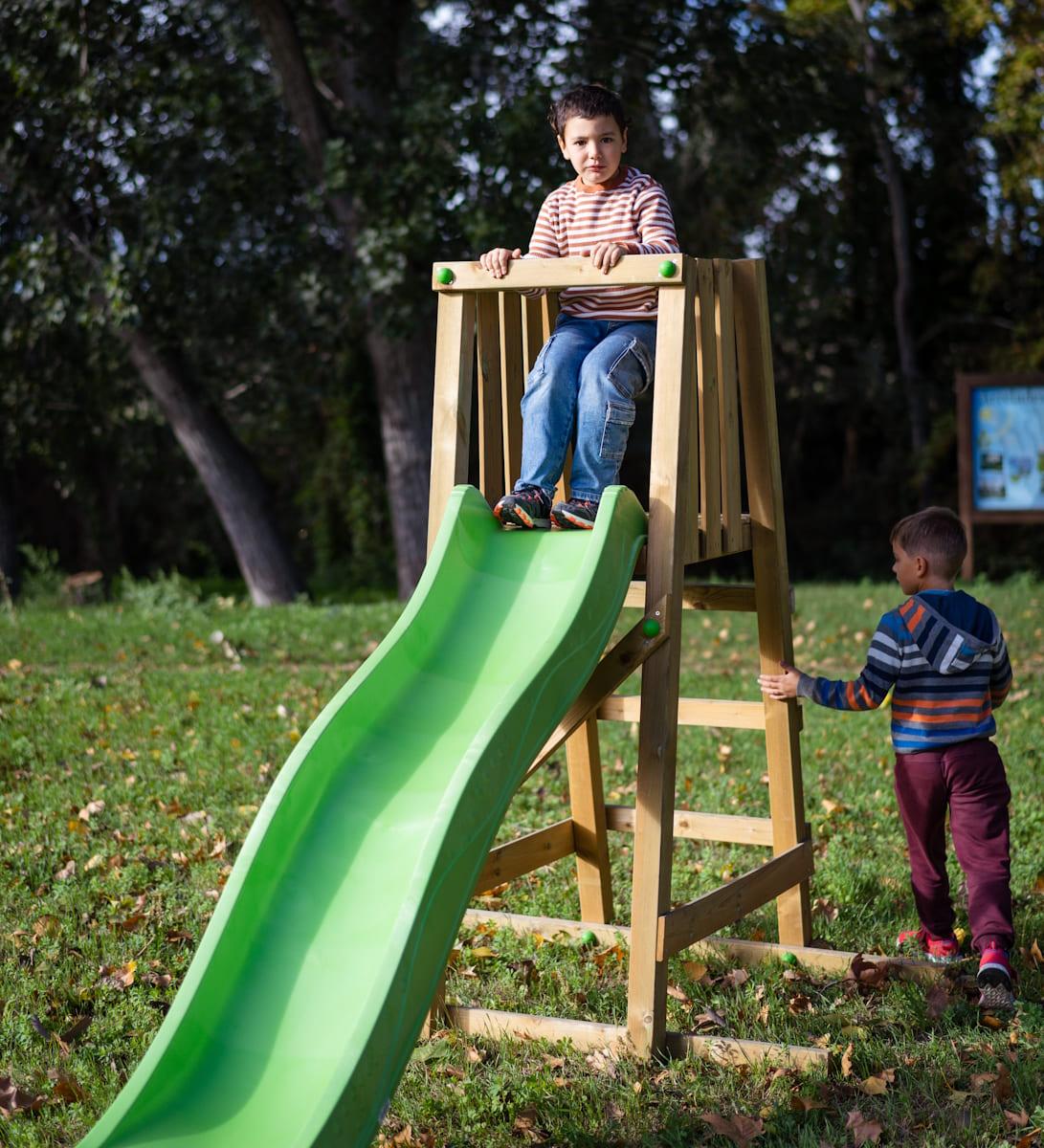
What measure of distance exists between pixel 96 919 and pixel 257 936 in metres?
1.84

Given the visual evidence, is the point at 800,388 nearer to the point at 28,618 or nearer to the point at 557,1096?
the point at 28,618

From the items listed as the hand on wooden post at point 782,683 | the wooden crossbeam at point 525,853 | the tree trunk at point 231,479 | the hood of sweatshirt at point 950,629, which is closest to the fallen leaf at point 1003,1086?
the hood of sweatshirt at point 950,629

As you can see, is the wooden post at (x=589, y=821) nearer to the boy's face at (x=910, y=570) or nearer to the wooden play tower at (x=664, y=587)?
the wooden play tower at (x=664, y=587)

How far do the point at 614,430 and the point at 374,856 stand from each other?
1.46 metres

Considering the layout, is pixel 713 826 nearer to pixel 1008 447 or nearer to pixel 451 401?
pixel 451 401

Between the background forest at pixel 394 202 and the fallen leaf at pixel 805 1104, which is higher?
the background forest at pixel 394 202

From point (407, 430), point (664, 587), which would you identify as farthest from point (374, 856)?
point (407, 430)

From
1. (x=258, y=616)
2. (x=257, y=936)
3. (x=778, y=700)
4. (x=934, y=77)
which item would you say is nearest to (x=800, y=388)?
(x=934, y=77)

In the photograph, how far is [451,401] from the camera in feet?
12.8

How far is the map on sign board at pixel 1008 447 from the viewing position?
13250 mm

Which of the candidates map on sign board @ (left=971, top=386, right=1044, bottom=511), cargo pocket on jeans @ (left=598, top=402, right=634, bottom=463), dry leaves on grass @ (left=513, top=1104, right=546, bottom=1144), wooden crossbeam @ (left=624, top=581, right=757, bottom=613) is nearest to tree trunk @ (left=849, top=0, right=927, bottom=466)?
map on sign board @ (left=971, top=386, right=1044, bottom=511)

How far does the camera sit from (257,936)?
3010 millimetres

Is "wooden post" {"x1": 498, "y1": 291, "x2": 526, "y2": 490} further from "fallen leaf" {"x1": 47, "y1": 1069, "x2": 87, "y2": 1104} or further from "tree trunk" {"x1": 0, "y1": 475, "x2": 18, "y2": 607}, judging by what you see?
"tree trunk" {"x1": 0, "y1": 475, "x2": 18, "y2": 607}

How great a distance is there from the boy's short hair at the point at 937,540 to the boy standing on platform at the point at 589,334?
3.07ft
